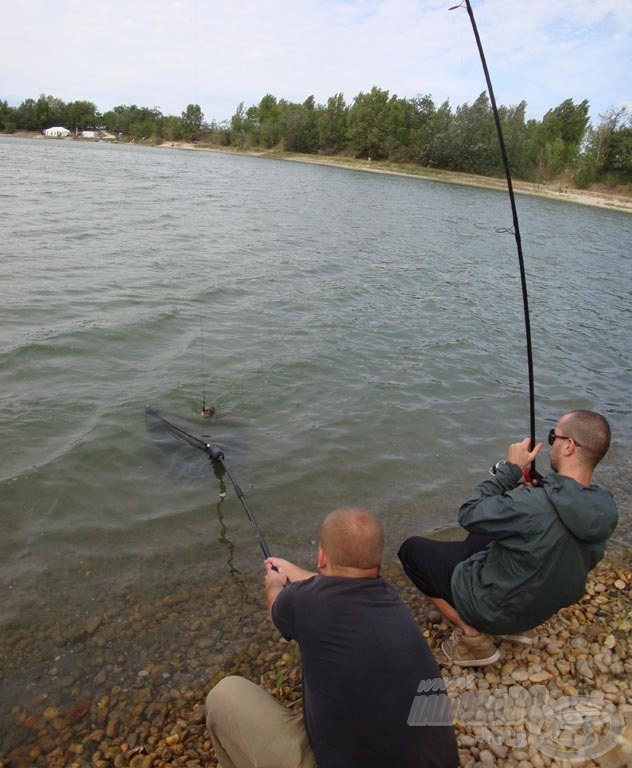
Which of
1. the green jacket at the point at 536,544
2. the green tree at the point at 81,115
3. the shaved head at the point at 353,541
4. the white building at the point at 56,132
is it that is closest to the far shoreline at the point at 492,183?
the green jacket at the point at 536,544

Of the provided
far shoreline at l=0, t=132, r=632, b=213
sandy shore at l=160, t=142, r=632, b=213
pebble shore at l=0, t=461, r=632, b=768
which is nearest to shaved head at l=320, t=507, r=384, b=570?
pebble shore at l=0, t=461, r=632, b=768

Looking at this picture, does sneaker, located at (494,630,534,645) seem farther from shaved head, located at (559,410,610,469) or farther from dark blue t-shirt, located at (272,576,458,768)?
dark blue t-shirt, located at (272,576,458,768)

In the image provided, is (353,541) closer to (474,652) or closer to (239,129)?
(474,652)

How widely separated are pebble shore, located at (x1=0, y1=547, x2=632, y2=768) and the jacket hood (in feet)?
4.36

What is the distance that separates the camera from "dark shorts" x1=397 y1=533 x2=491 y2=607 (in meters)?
4.25

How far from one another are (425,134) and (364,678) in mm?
103354

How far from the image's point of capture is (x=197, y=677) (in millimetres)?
4406

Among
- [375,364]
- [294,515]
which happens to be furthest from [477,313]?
[294,515]

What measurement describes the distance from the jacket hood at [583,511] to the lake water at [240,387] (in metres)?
3.29

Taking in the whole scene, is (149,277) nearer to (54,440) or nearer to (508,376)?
(54,440)

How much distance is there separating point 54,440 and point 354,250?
55.9 ft

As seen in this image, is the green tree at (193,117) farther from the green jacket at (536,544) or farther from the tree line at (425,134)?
the green jacket at (536,544)

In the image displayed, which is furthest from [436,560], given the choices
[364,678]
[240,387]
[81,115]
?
[81,115]

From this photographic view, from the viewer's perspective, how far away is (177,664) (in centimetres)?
450
